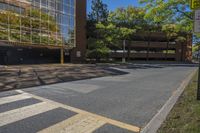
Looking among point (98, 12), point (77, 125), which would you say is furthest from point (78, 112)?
point (98, 12)

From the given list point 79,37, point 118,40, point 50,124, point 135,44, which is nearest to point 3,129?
point 50,124

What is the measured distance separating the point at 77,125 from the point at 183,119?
7.89 feet

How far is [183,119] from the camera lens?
5.75 m

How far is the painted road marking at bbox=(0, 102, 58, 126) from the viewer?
6.18m

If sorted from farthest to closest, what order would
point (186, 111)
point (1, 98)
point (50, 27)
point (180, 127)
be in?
point (50, 27) → point (1, 98) → point (186, 111) → point (180, 127)

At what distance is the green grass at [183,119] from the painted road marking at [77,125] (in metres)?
1.48

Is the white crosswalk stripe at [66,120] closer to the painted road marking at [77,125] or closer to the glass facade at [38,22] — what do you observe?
the painted road marking at [77,125]

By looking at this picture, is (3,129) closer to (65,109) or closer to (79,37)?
(65,109)

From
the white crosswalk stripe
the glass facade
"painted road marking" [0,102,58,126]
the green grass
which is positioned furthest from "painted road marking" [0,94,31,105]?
the glass facade

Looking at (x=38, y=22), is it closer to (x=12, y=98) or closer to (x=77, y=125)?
(x=12, y=98)

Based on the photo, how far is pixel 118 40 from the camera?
4791 cm

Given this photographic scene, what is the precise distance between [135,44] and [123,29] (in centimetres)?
1424

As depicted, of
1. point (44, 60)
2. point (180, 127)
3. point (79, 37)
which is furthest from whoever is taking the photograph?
point (79, 37)

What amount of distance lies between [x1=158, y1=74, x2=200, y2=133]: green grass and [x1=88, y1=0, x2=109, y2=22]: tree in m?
44.5
